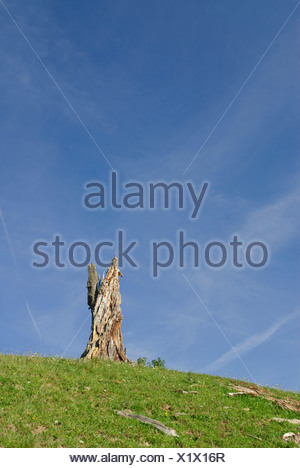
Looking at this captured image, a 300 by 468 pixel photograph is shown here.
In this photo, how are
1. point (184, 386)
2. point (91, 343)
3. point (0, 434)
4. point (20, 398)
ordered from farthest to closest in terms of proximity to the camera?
point (91, 343)
point (184, 386)
point (20, 398)
point (0, 434)

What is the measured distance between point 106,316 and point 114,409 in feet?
41.0

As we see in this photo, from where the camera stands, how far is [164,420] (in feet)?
59.0

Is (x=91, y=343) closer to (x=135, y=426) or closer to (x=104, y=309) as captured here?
(x=104, y=309)

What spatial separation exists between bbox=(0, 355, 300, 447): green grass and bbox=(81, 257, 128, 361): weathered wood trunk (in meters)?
3.39

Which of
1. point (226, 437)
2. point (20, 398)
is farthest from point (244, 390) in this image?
point (20, 398)

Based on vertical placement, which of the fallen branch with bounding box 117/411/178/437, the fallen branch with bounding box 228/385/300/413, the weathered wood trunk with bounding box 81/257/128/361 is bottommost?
the fallen branch with bounding box 117/411/178/437

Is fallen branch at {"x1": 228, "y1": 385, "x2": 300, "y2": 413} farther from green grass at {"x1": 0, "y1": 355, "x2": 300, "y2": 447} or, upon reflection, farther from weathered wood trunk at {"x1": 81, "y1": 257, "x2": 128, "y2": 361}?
weathered wood trunk at {"x1": 81, "y1": 257, "x2": 128, "y2": 361}

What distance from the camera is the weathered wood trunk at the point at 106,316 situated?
2977 cm

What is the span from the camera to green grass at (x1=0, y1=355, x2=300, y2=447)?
50.8 feet

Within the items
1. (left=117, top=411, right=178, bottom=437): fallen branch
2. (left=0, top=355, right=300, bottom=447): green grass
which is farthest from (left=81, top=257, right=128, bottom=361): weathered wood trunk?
(left=117, top=411, right=178, bottom=437): fallen branch

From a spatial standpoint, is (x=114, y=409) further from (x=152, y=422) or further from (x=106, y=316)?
(x=106, y=316)

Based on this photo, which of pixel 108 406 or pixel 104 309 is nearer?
Answer: pixel 108 406

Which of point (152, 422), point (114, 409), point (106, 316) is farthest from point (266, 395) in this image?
point (106, 316)
